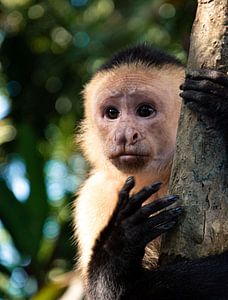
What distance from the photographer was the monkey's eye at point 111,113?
423 cm

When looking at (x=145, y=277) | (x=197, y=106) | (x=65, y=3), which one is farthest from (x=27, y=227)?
(x=197, y=106)

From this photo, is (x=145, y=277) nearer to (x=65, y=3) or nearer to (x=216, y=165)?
(x=216, y=165)

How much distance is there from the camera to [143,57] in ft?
14.5

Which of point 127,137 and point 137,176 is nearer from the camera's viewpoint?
point 127,137

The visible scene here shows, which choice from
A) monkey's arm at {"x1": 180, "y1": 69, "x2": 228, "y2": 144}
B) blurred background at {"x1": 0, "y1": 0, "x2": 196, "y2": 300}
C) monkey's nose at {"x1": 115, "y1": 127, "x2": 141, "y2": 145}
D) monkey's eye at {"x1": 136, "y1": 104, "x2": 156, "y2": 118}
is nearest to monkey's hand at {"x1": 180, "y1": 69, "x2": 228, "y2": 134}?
monkey's arm at {"x1": 180, "y1": 69, "x2": 228, "y2": 144}

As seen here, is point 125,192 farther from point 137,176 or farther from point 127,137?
point 137,176

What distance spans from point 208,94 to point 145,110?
93 cm

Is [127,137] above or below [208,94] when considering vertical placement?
A: above

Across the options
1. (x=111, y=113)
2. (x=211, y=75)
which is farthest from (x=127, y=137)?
(x=211, y=75)

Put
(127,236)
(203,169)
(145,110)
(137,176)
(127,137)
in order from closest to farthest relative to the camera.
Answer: (203,169), (127,236), (127,137), (137,176), (145,110)

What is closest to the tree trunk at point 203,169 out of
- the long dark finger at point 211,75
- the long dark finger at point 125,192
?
the long dark finger at point 211,75

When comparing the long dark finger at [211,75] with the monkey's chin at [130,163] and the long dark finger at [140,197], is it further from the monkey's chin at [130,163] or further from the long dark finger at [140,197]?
the monkey's chin at [130,163]

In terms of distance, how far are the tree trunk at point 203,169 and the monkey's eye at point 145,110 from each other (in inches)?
37.6

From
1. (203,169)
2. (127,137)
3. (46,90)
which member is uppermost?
(46,90)
